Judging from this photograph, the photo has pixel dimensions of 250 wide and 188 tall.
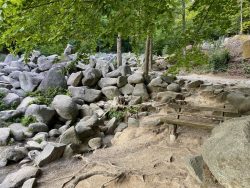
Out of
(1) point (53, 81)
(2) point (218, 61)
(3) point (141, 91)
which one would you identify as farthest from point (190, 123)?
(2) point (218, 61)

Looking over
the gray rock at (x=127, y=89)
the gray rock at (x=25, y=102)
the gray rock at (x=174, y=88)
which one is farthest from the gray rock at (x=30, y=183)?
the gray rock at (x=174, y=88)

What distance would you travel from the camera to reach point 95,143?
5945mm

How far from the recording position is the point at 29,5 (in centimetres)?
216

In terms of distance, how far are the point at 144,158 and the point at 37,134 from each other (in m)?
3.36

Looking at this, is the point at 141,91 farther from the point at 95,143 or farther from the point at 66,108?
→ the point at 95,143

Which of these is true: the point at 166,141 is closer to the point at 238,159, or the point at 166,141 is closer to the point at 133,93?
the point at 238,159

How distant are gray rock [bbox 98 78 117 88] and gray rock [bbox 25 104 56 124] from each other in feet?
7.79

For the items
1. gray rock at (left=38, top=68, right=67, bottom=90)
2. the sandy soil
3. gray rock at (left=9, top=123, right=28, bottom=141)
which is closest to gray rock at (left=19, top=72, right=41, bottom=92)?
gray rock at (left=38, top=68, right=67, bottom=90)

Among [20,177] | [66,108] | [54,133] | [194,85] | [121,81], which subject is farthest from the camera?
[194,85]

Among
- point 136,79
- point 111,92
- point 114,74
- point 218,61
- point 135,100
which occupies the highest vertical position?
point 218,61

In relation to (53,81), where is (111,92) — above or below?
below

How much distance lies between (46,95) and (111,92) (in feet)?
6.89

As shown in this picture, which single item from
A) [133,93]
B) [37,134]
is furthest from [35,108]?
[133,93]

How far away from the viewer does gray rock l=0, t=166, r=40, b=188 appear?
14.0 ft
